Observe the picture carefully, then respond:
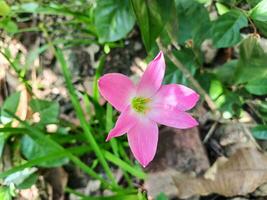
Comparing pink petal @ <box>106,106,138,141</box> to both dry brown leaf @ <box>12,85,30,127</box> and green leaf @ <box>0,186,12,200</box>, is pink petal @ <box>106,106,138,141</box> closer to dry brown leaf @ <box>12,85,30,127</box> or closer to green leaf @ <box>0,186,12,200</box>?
green leaf @ <box>0,186,12,200</box>

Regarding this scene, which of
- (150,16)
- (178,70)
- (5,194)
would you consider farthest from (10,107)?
(150,16)

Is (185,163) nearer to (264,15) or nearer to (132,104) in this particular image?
(132,104)

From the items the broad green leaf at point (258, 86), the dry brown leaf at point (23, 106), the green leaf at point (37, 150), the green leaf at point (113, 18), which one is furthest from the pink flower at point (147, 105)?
the dry brown leaf at point (23, 106)

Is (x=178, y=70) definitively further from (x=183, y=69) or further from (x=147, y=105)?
(x=147, y=105)

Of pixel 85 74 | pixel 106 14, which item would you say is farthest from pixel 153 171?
pixel 106 14

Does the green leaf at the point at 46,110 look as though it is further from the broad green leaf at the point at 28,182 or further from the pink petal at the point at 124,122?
the pink petal at the point at 124,122

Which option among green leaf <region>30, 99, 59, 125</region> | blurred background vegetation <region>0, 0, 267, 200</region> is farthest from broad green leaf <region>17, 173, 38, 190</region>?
green leaf <region>30, 99, 59, 125</region>
